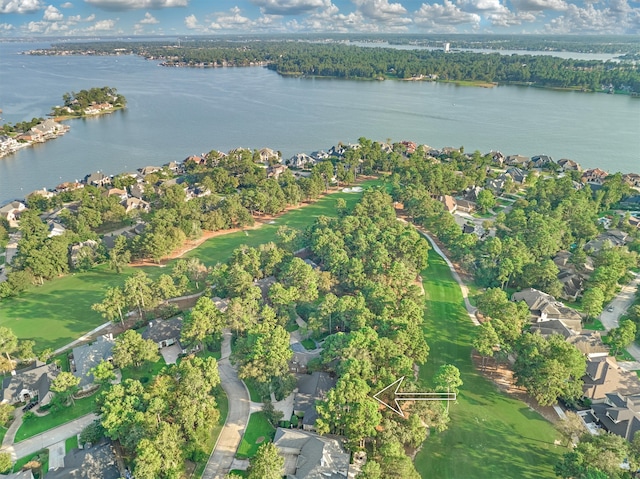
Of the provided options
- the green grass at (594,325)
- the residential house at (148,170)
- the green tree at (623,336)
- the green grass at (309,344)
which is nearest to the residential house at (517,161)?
the green grass at (594,325)

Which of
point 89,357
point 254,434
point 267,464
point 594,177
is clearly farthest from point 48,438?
point 594,177

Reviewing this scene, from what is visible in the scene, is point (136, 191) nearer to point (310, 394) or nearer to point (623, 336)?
point (310, 394)

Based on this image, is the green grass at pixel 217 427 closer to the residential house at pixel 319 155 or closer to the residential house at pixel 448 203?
the residential house at pixel 448 203

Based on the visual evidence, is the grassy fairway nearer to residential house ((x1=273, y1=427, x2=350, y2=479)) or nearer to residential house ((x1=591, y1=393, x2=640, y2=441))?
residential house ((x1=591, y1=393, x2=640, y2=441))

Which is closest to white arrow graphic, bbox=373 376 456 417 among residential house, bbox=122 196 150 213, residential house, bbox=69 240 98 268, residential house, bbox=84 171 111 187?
residential house, bbox=69 240 98 268

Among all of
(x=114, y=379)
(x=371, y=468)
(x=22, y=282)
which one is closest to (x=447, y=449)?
(x=371, y=468)

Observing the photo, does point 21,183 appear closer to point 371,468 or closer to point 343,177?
point 343,177
